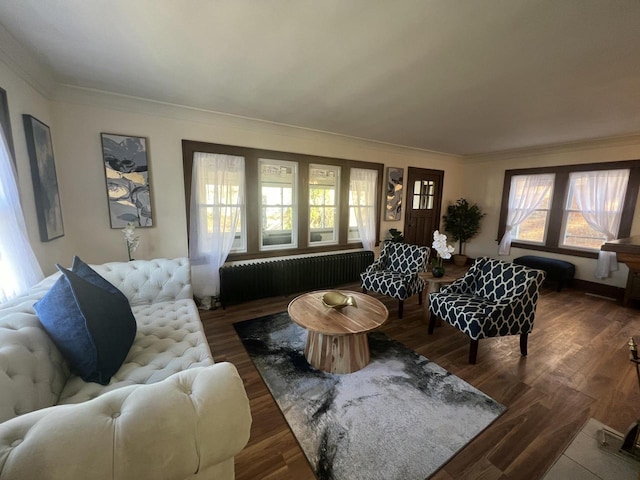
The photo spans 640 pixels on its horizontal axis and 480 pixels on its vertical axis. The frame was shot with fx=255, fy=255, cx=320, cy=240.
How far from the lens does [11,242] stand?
153 cm

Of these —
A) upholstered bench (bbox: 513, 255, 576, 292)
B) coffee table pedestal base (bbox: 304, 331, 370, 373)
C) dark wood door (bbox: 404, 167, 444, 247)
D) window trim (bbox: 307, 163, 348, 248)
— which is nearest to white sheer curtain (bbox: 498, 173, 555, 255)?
upholstered bench (bbox: 513, 255, 576, 292)

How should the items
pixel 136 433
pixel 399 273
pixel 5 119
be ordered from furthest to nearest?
1. pixel 399 273
2. pixel 5 119
3. pixel 136 433

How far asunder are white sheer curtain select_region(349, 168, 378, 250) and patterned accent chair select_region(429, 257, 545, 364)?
79.2 inches

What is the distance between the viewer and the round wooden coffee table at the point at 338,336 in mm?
2014

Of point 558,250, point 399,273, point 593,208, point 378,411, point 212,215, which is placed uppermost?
point 593,208

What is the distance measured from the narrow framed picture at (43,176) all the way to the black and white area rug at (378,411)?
2.01m

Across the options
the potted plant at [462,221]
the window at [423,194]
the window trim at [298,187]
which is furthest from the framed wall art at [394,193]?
the potted plant at [462,221]

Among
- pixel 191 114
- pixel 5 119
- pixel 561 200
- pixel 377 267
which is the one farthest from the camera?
pixel 561 200

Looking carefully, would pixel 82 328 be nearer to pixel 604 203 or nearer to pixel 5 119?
pixel 5 119

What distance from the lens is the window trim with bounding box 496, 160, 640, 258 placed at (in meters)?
3.77

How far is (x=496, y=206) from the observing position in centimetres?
532

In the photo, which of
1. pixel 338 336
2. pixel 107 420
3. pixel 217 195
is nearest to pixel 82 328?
pixel 107 420

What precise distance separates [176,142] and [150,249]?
1284 millimetres

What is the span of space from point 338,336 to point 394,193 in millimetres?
3498
